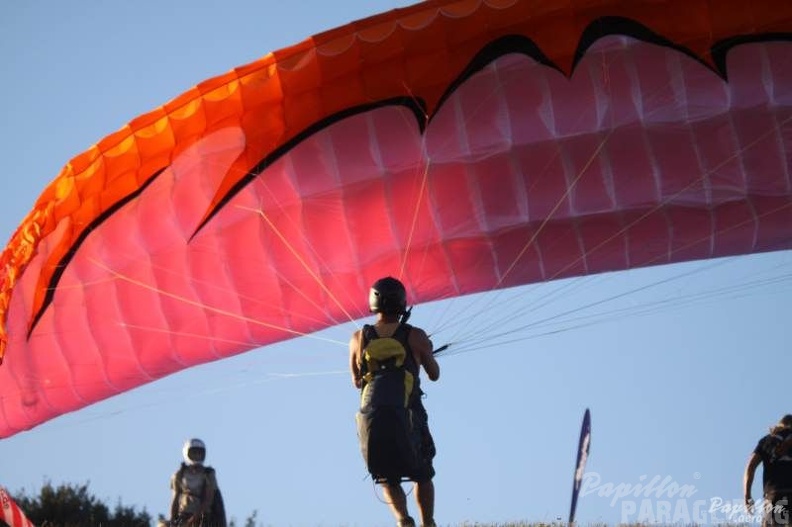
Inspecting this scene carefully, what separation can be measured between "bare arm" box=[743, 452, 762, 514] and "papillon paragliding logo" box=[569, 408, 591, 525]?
1.32 metres

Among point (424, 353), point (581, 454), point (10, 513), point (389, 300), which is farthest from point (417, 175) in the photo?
point (10, 513)

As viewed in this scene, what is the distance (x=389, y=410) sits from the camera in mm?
12945

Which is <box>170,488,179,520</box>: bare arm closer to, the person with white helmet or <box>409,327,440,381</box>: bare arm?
the person with white helmet

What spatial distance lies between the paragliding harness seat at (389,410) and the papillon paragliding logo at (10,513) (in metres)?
4.32

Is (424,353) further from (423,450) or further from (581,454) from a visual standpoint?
(581,454)

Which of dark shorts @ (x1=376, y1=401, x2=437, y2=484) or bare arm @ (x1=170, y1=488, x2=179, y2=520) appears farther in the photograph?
bare arm @ (x1=170, y1=488, x2=179, y2=520)

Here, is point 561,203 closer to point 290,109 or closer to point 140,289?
point 290,109

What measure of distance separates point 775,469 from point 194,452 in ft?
15.7

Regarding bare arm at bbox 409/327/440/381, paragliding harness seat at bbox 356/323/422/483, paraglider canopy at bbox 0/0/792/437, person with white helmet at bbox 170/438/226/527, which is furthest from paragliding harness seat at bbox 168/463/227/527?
bare arm at bbox 409/327/440/381

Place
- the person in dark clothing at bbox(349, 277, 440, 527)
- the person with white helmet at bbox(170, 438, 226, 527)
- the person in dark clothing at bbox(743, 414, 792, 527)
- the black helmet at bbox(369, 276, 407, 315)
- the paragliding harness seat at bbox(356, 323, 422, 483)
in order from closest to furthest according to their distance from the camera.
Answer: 1. the paragliding harness seat at bbox(356, 323, 422, 483)
2. the person in dark clothing at bbox(349, 277, 440, 527)
3. the black helmet at bbox(369, 276, 407, 315)
4. the person in dark clothing at bbox(743, 414, 792, 527)
5. the person with white helmet at bbox(170, 438, 226, 527)

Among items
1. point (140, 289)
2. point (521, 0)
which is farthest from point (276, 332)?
point (521, 0)

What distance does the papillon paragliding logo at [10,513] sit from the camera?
16156mm

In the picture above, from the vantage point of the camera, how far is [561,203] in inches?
685

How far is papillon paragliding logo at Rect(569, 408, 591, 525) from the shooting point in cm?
1577
